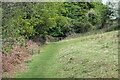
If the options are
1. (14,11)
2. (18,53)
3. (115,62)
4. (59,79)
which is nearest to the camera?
(59,79)

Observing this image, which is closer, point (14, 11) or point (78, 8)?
point (14, 11)

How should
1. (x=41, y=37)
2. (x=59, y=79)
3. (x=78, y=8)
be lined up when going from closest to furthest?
1. (x=59, y=79)
2. (x=41, y=37)
3. (x=78, y=8)

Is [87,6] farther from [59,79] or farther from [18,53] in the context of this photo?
[59,79]

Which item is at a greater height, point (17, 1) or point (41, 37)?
point (17, 1)

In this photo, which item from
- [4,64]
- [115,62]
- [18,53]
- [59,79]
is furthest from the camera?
[18,53]

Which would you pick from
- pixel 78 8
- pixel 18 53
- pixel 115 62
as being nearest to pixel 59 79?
pixel 115 62

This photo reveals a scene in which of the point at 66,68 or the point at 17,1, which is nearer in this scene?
the point at 17,1

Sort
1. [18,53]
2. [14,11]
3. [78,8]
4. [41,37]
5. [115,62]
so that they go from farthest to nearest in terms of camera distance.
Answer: [78,8], [41,37], [18,53], [115,62], [14,11]

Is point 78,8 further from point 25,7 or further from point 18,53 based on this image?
point 25,7

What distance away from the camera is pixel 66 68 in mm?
10289

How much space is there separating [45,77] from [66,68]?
4.98 feet

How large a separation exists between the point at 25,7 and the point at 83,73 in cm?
428

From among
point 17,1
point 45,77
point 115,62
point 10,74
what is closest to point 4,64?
point 10,74

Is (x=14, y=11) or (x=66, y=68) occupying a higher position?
(x=14, y=11)
